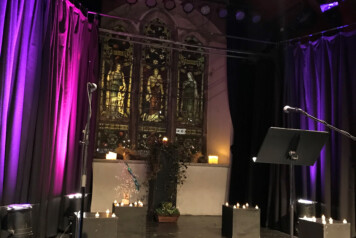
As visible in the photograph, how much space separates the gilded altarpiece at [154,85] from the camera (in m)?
6.86

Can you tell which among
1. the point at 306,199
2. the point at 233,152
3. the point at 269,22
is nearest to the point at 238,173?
the point at 233,152

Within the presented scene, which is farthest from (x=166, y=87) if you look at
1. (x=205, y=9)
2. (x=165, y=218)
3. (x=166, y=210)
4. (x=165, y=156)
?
(x=165, y=218)

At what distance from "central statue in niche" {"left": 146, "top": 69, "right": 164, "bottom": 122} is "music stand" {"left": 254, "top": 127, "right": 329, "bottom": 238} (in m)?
3.96

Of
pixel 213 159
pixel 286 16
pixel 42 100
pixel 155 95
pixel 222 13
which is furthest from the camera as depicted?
pixel 222 13

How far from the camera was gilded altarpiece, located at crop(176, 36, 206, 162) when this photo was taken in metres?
7.04

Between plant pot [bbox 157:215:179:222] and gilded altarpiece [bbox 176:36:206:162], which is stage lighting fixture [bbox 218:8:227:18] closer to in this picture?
gilded altarpiece [bbox 176:36:206:162]

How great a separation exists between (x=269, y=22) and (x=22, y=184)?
5226 millimetres

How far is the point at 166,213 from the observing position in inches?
221

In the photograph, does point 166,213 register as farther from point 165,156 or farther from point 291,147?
point 291,147

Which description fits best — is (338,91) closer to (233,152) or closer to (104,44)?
(233,152)

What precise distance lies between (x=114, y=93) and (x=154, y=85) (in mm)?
807

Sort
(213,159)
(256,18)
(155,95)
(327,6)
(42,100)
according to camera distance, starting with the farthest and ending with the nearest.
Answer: (256,18)
(155,95)
(213,159)
(327,6)
(42,100)

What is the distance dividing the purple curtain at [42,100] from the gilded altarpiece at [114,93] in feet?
3.98

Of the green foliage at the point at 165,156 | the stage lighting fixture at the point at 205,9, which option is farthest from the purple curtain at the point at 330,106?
the stage lighting fixture at the point at 205,9
